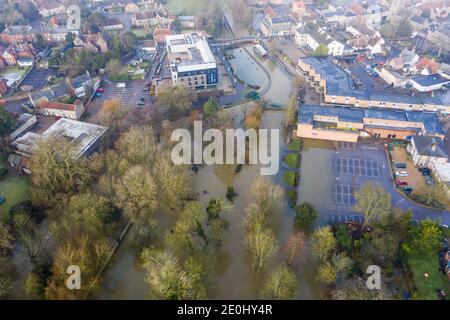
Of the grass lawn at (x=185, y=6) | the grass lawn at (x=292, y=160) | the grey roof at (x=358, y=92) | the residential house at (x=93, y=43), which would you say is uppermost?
the grass lawn at (x=185, y=6)

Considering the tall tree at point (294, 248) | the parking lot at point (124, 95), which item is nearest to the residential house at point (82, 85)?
the parking lot at point (124, 95)

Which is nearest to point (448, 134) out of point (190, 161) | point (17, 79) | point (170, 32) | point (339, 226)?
point (339, 226)

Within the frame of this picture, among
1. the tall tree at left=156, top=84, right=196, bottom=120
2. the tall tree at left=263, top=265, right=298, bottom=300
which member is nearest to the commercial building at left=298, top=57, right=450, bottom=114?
the tall tree at left=156, top=84, right=196, bottom=120

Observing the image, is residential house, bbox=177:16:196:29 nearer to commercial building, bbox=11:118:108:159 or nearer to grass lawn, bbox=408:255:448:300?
commercial building, bbox=11:118:108:159

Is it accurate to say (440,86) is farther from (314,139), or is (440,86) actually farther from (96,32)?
(96,32)

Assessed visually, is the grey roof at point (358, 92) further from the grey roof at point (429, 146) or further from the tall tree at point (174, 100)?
the tall tree at point (174, 100)
